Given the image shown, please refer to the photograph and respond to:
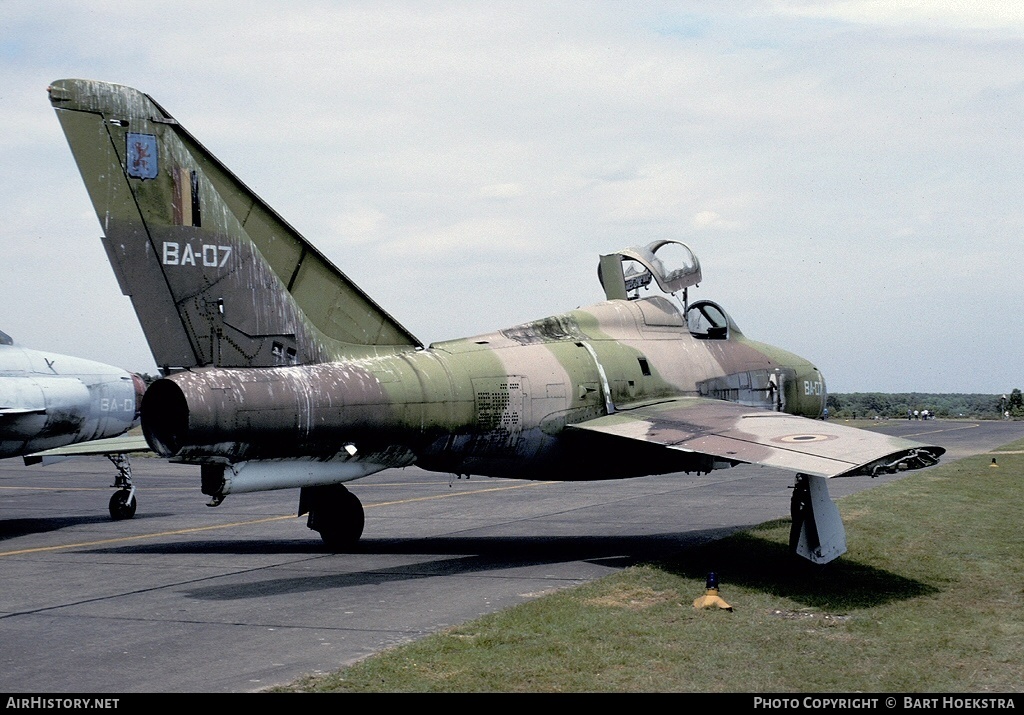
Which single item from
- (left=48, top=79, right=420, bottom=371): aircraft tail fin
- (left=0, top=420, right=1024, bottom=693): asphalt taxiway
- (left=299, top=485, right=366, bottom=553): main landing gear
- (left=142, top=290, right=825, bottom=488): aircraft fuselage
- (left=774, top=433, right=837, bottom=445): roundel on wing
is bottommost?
(left=0, top=420, right=1024, bottom=693): asphalt taxiway

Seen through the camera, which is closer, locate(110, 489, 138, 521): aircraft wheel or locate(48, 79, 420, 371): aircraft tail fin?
locate(48, 79, 420, 371): aircraft tail fin

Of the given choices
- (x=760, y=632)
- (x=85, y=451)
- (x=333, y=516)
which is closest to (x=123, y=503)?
(x=85, y=451)

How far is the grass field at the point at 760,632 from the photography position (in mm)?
8273

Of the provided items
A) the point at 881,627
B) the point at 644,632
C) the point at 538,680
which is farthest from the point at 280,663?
the point at 881,627

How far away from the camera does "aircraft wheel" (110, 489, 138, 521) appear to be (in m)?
22.2

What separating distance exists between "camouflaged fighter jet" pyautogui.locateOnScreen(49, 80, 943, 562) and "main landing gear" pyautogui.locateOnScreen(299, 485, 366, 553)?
22 mm

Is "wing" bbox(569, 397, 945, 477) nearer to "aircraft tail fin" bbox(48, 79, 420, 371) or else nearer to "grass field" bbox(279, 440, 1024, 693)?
"grass field" bbox(279, 440, 1024, 693)

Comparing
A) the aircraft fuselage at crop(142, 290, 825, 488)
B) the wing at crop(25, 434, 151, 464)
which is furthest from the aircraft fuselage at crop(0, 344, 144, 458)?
the aircraft fuselage at crop(142, 290, 825, 488)

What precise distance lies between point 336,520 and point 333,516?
0.25 feet

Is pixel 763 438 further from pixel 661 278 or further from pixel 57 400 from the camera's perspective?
pixel 57 400

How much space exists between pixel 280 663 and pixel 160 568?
649 cm

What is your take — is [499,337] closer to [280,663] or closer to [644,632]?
[644,632]

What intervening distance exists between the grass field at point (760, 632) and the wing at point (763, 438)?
4.83 feet

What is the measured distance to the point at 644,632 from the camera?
10055 millimetres
